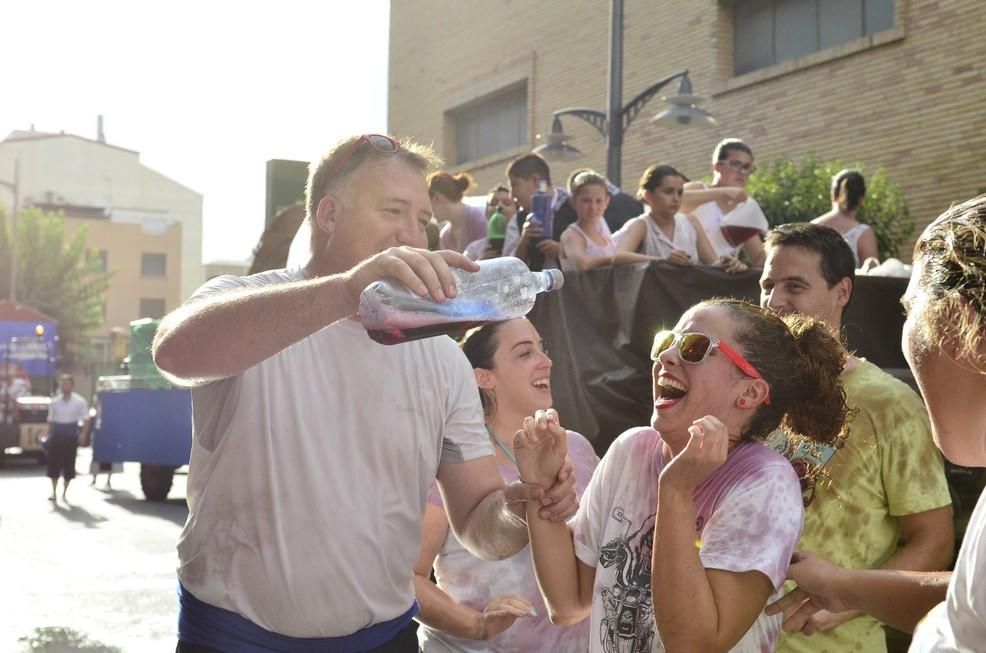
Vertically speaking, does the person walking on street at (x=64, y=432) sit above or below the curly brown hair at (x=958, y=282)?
below

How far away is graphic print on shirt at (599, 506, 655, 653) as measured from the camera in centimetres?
260

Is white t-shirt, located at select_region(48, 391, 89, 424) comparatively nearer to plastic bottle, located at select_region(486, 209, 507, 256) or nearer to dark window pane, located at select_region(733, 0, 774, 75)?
plastic bottle, located at select_region(486, 209, 507, 256)

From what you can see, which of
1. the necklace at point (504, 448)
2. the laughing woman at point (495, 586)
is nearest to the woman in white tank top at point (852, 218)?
the laughing woman at point (495, 586)

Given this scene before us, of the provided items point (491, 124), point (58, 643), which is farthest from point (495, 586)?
point (491, 124)

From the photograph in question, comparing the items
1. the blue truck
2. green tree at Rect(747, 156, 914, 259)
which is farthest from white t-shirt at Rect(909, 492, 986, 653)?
the blue truck

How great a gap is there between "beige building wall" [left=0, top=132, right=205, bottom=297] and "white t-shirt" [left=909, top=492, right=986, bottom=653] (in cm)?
7030

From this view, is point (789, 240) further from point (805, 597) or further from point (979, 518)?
point (979, 518)

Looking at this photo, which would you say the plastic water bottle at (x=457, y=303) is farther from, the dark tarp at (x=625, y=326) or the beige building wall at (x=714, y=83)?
the beige building wall at (x=714, y=83)

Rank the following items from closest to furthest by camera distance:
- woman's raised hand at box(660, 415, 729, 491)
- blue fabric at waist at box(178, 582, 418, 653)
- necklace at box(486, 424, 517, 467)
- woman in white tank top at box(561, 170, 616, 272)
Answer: woman's raised hand at box(660, 415, 729, 491) → blue fabric at waist at box(178, 582, 418, 653) → necklace at box(486, 424, 517, 467) → woman in white tank top at box(561, 170, 616, 272)

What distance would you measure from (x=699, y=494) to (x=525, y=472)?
386mm

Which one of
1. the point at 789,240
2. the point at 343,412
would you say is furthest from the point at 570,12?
the point at 343,412

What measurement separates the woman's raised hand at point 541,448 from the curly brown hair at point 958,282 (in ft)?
3.00

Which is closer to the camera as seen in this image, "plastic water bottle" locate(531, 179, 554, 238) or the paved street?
"plastic water bottle" locate(531, 179, 554, 238)

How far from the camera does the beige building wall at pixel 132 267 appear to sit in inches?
2714
